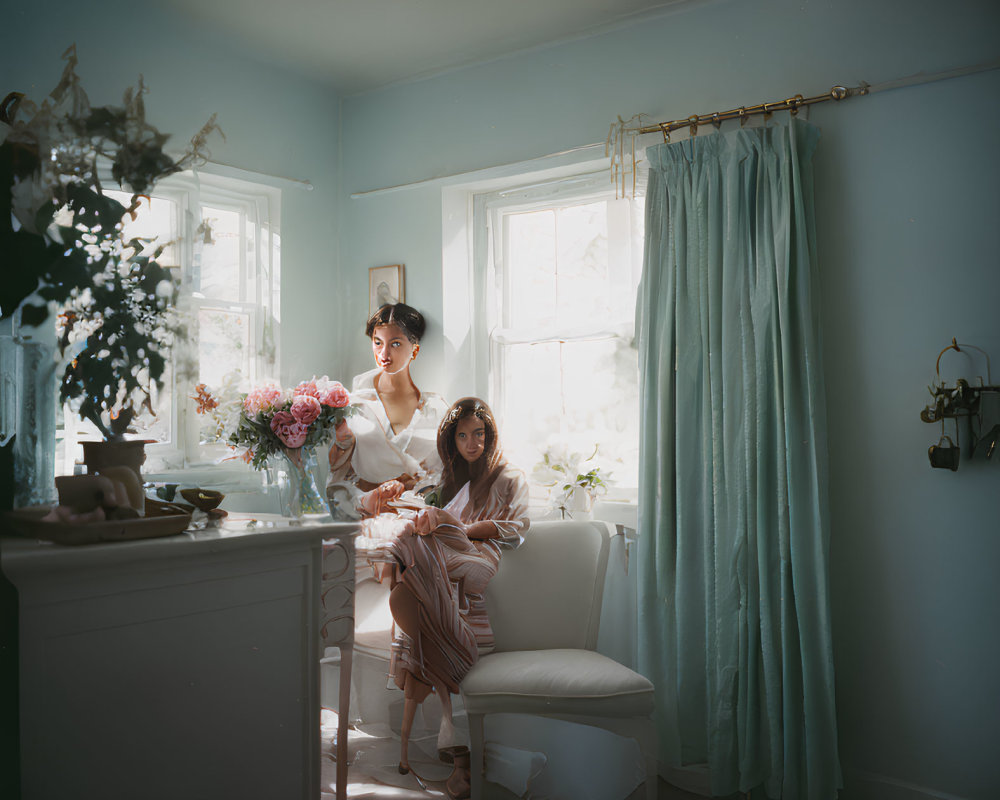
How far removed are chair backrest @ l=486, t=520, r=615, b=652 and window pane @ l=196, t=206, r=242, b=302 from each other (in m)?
1.73

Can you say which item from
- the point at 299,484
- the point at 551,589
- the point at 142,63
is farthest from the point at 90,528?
the point at 551,589

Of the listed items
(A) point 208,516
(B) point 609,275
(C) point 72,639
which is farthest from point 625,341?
(C) point 72,639

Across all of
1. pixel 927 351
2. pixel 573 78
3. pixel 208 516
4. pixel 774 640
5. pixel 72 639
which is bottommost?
pixel 774 640

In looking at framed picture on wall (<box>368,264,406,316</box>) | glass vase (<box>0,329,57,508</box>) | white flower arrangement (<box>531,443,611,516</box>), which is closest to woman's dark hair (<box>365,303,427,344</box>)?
framed picture on wall (<box>368,264,406,316</box>)

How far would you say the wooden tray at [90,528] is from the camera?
2.56ft

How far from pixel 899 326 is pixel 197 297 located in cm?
207

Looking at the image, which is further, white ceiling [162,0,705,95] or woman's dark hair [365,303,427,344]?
woman's dark hair [365,303,427,344]

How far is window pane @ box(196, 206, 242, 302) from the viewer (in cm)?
92

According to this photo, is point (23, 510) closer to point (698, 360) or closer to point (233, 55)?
point (233, 55)

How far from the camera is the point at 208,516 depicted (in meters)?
1.15

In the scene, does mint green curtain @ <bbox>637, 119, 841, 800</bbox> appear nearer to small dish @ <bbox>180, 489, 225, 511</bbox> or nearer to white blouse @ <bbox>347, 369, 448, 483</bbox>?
white blouse @ <bbox>347, 369, 448, 483</bbox>

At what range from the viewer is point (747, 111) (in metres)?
2.38

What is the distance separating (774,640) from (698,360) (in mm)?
905

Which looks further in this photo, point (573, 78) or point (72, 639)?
point (573, 78)
